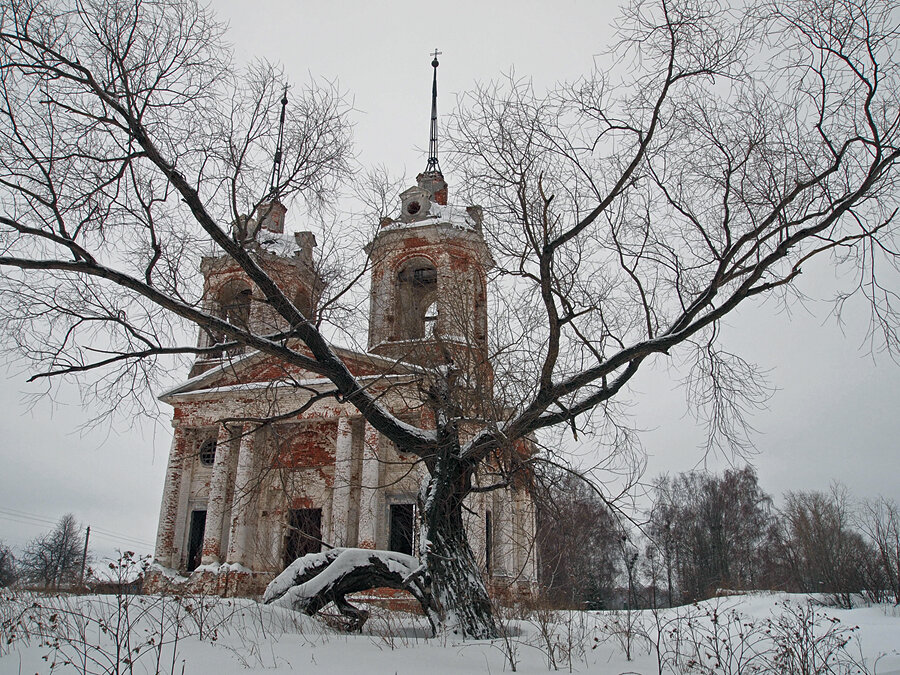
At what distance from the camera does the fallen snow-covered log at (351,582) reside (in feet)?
22.3

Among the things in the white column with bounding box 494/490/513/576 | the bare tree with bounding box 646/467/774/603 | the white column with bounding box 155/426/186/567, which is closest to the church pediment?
the white column with bounding box 155/426/186/567

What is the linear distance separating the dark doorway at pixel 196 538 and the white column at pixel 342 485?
4.62 m

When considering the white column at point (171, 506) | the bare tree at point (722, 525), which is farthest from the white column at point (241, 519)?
the bare tree at point (722, 525)

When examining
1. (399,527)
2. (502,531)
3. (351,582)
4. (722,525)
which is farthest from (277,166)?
(722,525)

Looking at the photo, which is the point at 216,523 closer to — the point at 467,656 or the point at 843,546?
the point at 467,656

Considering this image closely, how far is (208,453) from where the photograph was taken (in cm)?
2053

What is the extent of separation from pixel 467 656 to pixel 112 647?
265 cm

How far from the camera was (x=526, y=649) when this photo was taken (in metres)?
5.71

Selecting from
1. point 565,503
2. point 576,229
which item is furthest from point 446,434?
point 576,229

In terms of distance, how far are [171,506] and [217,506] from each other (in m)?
1.96

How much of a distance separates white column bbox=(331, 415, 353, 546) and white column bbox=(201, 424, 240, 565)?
2890 mm

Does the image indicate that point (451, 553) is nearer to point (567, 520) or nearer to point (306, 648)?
point (567, 520)

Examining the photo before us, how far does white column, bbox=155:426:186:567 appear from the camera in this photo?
18.7 meters

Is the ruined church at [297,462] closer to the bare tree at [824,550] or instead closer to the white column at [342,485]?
the white column at [342,485]
